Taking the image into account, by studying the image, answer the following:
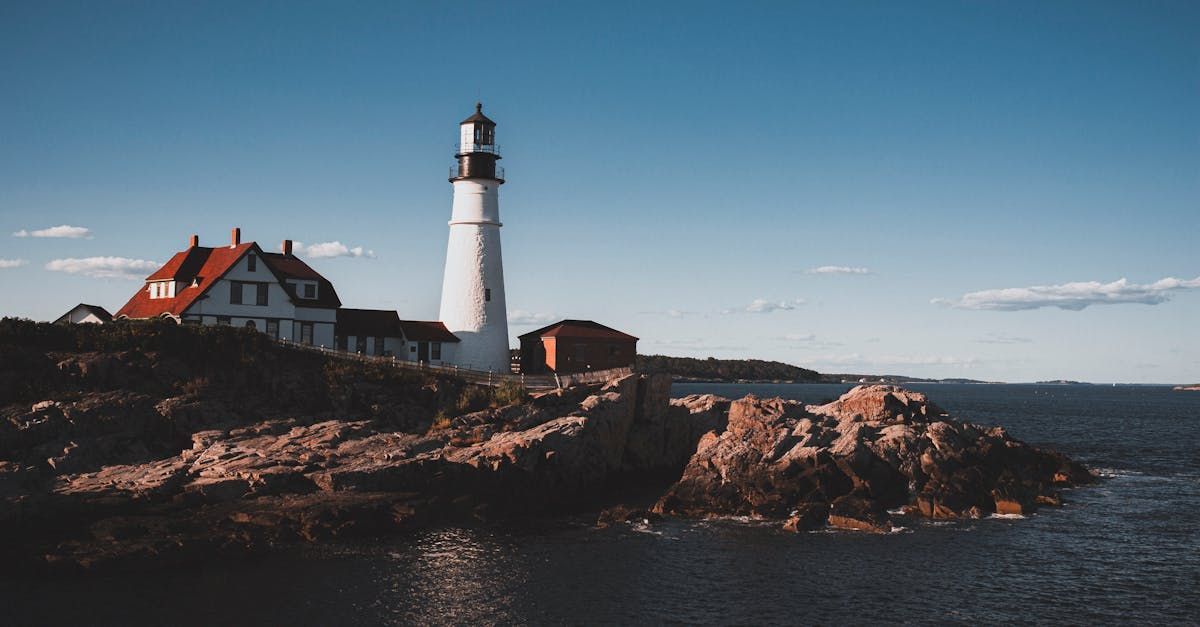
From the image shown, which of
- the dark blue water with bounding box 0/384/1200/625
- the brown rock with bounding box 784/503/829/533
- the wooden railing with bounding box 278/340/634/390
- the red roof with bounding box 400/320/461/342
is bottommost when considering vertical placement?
the dark blue water with bounding box 0/384/1200/625

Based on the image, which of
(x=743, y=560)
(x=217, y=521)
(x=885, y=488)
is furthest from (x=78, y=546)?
(x=885, y=488)

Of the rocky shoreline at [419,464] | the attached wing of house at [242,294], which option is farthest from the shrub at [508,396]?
the attached wing of house at [242,294]

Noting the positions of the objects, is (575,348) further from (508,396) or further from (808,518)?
(808,518)

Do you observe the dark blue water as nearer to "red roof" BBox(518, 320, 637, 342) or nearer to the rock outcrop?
the rock outcrop

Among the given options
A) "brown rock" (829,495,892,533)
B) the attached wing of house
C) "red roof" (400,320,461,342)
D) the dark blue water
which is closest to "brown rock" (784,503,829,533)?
"brown rock" (829,495,892,533)

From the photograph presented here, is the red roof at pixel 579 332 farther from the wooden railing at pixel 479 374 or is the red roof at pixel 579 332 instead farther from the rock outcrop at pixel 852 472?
the rock outcrop at pixel 852 472

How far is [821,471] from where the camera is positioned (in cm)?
3984

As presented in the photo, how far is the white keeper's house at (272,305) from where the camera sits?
5197cm

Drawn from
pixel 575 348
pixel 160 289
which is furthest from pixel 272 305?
pixel 575 348

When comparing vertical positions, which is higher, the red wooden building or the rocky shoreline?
the red wooden building

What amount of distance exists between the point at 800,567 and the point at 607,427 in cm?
1622

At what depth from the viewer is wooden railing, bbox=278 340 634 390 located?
50.8 metres

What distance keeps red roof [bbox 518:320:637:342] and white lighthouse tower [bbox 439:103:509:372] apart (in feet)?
9.95

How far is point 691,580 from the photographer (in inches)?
1130
